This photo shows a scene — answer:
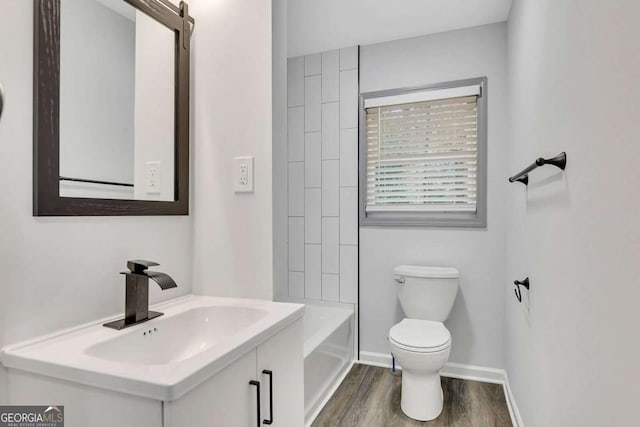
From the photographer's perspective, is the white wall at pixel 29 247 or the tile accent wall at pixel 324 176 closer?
the white wall at pixel 29 247

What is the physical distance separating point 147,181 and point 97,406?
32.2 inches

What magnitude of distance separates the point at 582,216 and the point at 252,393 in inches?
40.9

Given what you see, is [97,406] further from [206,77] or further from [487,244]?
[487,244]

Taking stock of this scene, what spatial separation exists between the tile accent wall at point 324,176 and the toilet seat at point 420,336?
2.06 ft

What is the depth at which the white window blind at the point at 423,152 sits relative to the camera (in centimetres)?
251

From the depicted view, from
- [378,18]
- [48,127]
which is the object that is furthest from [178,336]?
[378,18]

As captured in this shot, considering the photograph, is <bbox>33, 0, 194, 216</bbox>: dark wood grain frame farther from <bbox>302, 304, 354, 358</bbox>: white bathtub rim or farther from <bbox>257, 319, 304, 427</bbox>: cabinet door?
<bbox>302, 304, 354, 358</bbox>: white bathtub rim

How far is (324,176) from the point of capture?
2865 millimetres

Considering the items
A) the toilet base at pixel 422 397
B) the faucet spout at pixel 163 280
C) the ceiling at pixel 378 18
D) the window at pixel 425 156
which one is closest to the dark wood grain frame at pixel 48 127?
the faucet spout at pixel 163 280

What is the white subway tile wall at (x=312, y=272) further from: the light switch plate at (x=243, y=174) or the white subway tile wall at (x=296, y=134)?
the light switch plate at (x=243, y=174)

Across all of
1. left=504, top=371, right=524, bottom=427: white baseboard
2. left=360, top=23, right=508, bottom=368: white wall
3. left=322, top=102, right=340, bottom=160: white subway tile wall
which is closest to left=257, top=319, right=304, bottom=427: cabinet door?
left=504, top=371, right=524, bottom=427: white baseboard

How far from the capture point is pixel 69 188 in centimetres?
108

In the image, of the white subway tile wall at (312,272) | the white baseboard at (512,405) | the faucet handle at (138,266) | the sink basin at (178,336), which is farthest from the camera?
the white subway tile wall at (312,272)

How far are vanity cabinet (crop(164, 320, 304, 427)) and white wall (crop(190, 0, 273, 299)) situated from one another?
0.95 feet
